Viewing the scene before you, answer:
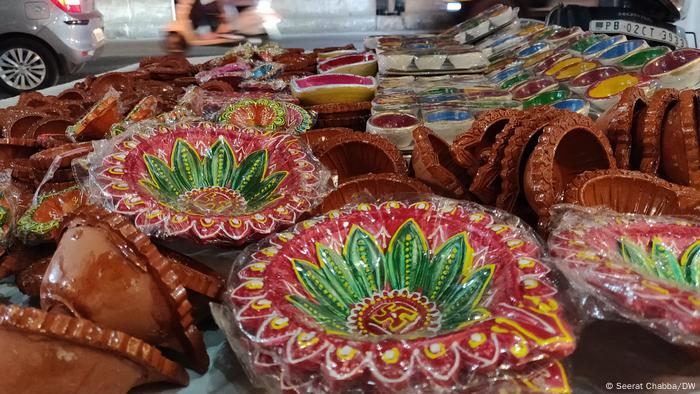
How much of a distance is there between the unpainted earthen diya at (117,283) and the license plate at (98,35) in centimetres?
355

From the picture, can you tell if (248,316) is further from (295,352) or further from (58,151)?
(58,151)

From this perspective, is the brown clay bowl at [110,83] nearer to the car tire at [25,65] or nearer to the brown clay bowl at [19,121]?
the brown clay bowl at [19,121]

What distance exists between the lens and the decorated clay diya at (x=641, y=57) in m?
1.70

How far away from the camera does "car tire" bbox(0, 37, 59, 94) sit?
399cm

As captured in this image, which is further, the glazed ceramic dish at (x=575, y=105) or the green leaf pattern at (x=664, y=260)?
the glazed ceramic dish at (x=575, y=105)

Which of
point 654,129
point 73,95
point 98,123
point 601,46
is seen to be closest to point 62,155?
point 98,123

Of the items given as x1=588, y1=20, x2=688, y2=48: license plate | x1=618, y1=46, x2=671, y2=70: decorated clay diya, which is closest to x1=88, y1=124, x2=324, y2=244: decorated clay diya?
x1=618, y1=46, x2=671, y2=70: decorated clay diya

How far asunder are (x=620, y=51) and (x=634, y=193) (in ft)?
3.32

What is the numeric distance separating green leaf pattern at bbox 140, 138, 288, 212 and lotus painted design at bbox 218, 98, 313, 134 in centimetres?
47

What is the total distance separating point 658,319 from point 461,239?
0.97 ft

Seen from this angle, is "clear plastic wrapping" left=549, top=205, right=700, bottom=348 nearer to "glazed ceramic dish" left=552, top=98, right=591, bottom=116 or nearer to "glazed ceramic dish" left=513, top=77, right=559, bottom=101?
"glazed ceramic dish" left=552, top=98, right=591, bottom=116

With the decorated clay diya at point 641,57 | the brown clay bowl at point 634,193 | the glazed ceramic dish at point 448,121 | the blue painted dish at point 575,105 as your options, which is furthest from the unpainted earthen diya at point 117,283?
the decorated clay diya at point 641,57

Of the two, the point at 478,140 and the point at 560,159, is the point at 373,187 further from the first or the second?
the point at 560,159

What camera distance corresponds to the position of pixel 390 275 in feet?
2.97
